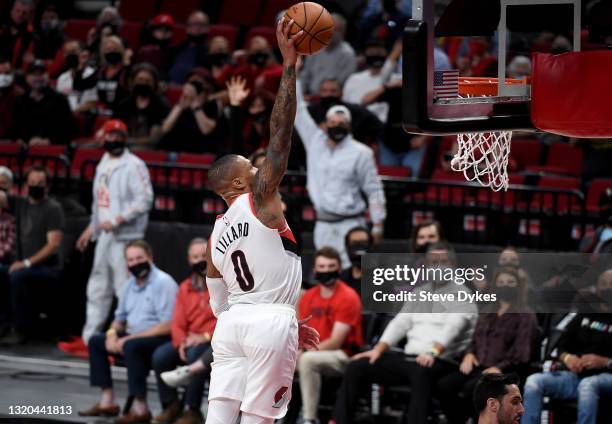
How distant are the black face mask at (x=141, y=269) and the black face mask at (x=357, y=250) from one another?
171 cm

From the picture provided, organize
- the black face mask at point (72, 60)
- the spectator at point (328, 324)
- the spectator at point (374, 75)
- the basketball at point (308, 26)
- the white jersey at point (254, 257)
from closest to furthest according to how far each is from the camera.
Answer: the basketball at point (308, 26), the white jersey at point (254, 257), the spectator at point (328, 324), the spectator at point (374, 75), the black face mask at point (72, 60)

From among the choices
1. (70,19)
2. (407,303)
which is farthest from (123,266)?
(70,19)

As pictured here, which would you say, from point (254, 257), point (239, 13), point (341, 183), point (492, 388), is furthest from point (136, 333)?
point (239, 13)

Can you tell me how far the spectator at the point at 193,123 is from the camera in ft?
44.0

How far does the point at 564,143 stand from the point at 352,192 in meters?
2.55

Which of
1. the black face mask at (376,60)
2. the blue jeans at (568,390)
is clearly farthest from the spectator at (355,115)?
the blue jeans at (568,390)

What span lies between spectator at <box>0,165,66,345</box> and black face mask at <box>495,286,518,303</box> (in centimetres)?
498

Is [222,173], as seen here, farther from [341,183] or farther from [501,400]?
[341,183]

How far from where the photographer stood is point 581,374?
933 centimetres

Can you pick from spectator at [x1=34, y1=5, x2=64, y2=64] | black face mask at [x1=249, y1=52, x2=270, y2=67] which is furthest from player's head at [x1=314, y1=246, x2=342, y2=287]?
spectator at [x1=34, y1=5, x2=64, y2=64]

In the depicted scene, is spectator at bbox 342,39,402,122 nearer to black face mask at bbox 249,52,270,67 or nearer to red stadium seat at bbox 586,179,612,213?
black face mask at bbox 249,52,270,67

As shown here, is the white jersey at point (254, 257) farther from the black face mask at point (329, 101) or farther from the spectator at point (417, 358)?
the black face mask at point (329, 101)

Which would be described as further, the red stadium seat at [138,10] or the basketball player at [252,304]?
the red stadium seat at [138,10]

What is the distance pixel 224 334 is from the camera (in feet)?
24.1
